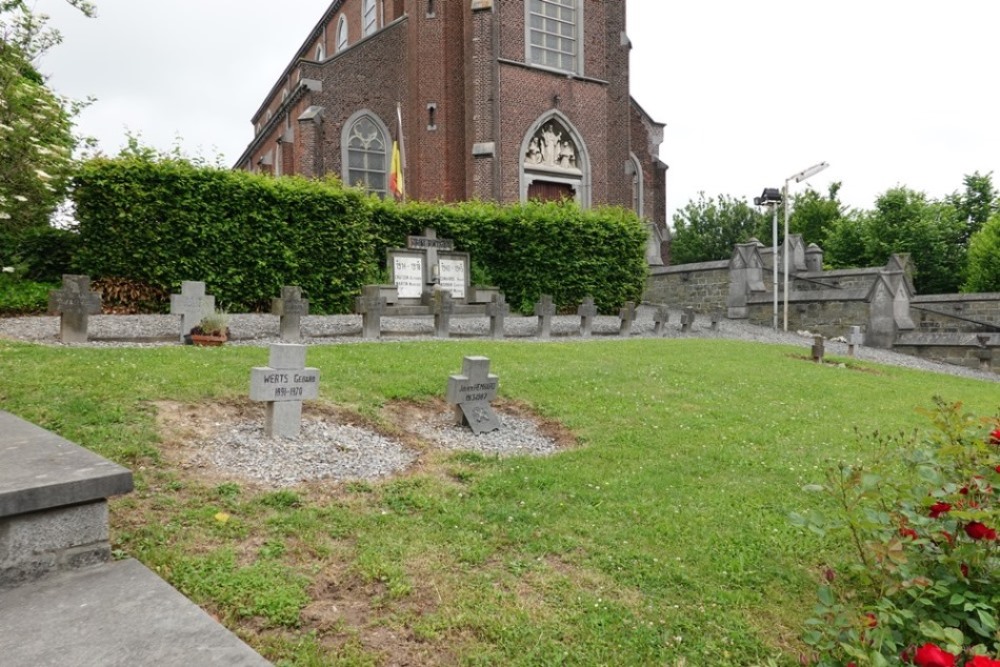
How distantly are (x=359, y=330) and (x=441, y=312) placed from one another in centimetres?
157

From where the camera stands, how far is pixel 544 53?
23156mm

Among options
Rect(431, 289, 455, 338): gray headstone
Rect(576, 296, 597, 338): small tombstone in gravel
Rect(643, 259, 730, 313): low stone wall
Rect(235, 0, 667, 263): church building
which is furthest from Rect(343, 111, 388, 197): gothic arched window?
Rect(431, 289, 455, 338): gray headstone

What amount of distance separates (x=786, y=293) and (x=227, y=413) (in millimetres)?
16906

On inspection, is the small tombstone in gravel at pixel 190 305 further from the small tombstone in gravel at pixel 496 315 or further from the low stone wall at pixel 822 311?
the low stone wall at pixel 822 311

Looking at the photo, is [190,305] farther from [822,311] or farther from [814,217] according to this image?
[814,217]

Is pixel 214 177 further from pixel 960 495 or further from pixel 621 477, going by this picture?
pixel 960 495

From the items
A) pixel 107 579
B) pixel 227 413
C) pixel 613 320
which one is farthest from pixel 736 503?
pixel 613 320

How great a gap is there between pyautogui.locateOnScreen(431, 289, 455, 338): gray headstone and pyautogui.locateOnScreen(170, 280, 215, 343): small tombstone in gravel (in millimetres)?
4225

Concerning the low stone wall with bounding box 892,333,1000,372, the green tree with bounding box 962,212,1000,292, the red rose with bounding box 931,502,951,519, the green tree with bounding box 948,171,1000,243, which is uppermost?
the green tree with bounding box 948,171,1000,243

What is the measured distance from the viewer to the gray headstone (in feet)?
40.9

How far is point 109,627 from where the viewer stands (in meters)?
2.14

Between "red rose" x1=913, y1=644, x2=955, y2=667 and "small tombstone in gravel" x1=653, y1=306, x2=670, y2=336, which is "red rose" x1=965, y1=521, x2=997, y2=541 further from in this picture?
"small tombstone in gravel" x1=653, y1=306, x2=670, y2=336

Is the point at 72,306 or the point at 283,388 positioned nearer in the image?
the point at 283,388

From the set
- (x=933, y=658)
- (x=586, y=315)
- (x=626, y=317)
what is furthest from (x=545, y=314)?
(x=933, y=658)
